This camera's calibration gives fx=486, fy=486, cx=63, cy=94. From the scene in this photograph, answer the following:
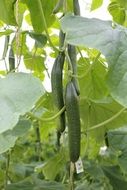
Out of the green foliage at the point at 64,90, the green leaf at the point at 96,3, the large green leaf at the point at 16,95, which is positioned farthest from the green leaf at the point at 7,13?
the green leaf at the point at 96,3

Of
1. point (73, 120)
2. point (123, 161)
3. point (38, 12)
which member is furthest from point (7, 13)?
point (123, 161)

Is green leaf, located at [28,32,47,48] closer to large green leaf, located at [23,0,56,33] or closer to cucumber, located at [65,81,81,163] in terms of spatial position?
large green leaf, located at [23,0,56,33]

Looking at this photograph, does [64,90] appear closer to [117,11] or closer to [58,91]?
[58,91]

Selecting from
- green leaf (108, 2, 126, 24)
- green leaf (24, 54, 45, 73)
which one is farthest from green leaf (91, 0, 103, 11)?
green leaf (24, 54, 45, 73)

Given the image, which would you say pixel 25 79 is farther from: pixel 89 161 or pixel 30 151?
pixel 30 151

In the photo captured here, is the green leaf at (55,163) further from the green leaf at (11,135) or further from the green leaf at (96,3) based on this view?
the green leaf at (96,3)
